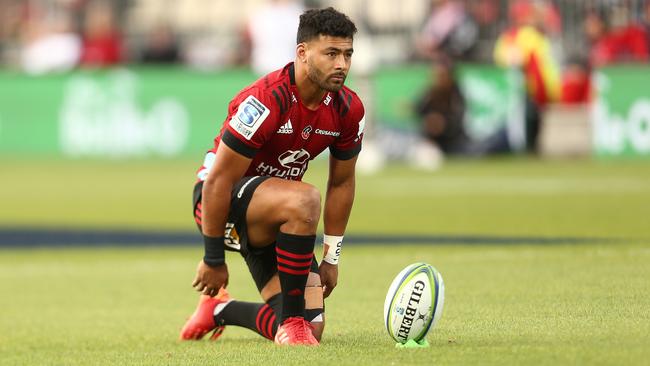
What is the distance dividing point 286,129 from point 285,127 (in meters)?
0.02

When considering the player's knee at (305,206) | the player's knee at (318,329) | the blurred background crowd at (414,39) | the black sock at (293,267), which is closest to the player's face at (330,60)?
the player's knee at (305,206)

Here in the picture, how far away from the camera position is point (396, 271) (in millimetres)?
10922

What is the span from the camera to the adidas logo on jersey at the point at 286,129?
23.6 feet

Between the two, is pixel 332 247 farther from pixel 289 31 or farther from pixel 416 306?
pixel 289 31

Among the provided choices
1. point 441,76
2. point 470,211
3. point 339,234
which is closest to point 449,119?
point 441,76

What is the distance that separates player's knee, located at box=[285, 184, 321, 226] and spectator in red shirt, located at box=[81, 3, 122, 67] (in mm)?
21460

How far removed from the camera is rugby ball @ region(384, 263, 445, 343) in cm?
669

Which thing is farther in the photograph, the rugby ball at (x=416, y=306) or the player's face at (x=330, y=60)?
the player's face at (x=330, y=60)

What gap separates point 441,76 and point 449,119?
79 centimetres

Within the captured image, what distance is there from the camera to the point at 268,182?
7.30 meters

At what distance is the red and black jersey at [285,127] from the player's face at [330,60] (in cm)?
23

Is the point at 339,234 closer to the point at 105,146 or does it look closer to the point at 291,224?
the point at 291,224

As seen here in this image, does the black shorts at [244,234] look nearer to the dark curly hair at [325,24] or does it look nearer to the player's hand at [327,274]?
the player's hand at [327,274]

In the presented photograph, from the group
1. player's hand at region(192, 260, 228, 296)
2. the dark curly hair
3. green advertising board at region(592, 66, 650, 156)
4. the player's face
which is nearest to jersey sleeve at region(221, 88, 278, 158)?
the player's face
